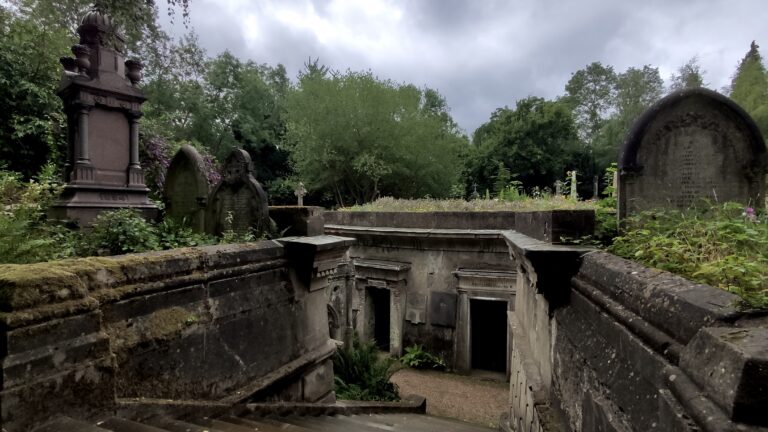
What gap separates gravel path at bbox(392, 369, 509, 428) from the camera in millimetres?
7268

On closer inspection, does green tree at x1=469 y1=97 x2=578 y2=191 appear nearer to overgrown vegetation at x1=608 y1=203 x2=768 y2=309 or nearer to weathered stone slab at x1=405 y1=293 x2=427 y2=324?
weathered stone slab at x1=405 y1=293 x2=427 y2=324

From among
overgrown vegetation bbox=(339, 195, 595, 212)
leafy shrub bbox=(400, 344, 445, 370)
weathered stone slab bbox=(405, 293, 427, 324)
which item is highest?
overgrown vegetation bbox=(339, 195, 595, 212)

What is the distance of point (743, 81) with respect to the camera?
26594mm

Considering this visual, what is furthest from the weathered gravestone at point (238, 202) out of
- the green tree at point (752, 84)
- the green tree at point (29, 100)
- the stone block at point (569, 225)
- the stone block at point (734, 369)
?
the green tree at point (752, 84)

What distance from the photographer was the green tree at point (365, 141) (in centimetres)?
2408

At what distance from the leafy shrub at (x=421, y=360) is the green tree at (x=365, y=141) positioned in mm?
15056

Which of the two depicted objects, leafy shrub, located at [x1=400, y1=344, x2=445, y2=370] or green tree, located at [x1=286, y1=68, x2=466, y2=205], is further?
green tree, located at [x1=286, y1=68, x2=466, y2=205]

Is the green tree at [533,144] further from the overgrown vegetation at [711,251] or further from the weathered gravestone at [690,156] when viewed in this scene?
the overgrown vegetation at [711,251]

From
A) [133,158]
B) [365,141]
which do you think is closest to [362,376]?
[133,158]

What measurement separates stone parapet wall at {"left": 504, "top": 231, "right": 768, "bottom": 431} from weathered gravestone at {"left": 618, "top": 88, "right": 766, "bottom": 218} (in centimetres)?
126

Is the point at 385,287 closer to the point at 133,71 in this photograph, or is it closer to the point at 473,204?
the point at 473,204

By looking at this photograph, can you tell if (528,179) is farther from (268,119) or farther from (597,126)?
(268,119)

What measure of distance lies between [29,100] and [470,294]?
1234 centimetres

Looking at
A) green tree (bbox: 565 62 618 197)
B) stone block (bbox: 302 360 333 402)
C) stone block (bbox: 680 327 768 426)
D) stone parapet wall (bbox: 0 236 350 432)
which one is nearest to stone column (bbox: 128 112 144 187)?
stone parapet wall (bbox: 0 236 350 432)
